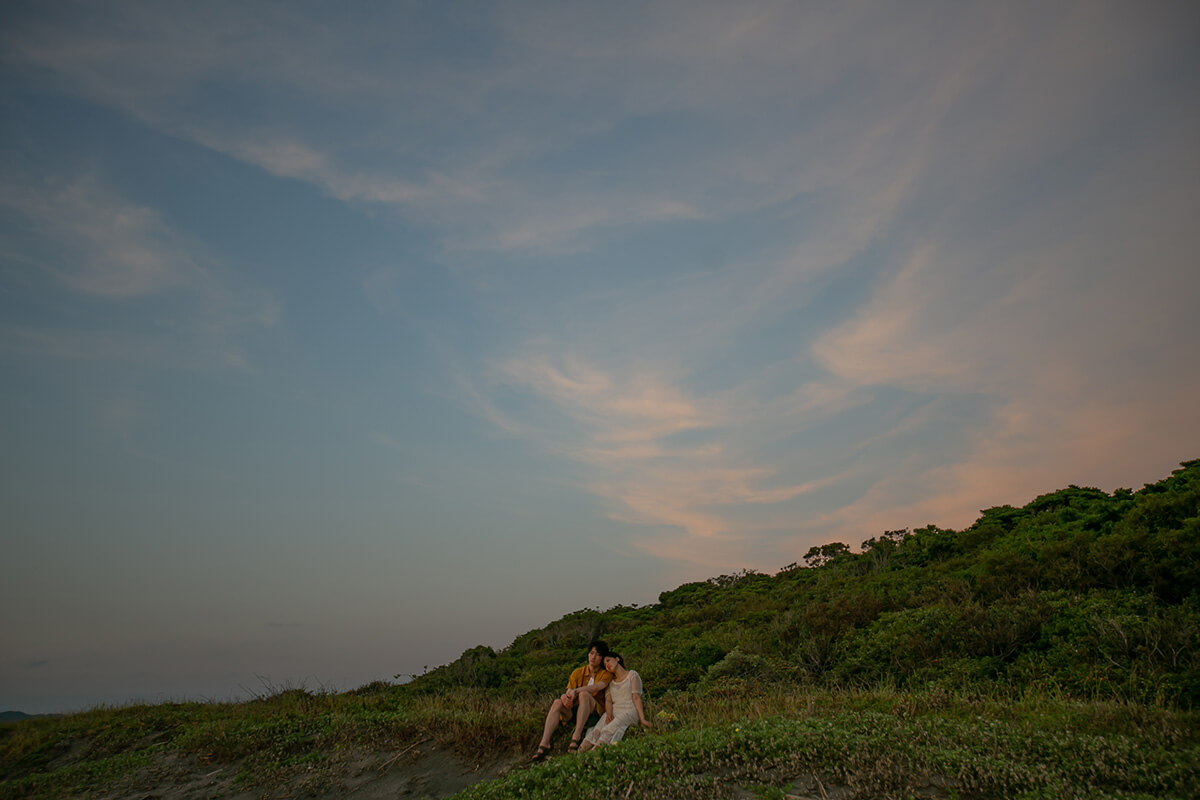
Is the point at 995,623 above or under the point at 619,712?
above

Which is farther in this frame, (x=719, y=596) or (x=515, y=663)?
(x=719, y=596)

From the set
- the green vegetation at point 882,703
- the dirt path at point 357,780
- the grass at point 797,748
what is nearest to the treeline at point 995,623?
the green vegetation at point 882,703

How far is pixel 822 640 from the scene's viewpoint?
1634 cm

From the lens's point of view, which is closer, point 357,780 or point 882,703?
point 882,703

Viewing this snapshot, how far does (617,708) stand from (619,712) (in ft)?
0.26

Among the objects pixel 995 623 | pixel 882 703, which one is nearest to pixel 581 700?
pixel 882 703

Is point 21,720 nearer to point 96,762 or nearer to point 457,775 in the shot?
point 96,762

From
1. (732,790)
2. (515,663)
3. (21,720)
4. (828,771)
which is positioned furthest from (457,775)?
(21,720)

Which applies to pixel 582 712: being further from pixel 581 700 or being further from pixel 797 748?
pixel 797 748

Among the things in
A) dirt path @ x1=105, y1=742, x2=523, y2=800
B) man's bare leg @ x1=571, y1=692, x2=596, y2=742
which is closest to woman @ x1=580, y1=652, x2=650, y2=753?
man's bare leg @ x1=571, y1=692, x2=596, y2=742

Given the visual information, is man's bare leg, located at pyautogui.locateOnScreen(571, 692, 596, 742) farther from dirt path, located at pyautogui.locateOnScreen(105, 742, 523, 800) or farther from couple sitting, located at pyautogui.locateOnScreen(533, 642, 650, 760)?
dirt path, located at pyautogui.locateOnScreen(105, 742, 523, 800)

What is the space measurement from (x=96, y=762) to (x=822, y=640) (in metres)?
16.7

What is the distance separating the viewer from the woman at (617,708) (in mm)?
8773

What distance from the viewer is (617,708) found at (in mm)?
9164
